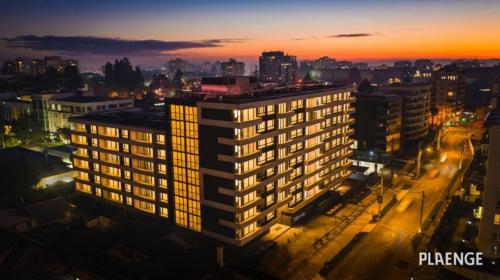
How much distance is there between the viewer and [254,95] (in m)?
67.9

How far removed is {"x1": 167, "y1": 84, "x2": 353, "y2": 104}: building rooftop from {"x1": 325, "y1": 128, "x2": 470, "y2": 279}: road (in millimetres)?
29050

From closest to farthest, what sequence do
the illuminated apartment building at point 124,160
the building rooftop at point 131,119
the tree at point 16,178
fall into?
the illuminated apartment building at point 124,160 < the building rooftop at point 131,119 < the tree at point 16,178

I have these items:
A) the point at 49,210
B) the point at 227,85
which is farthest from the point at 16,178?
the point at 227,85

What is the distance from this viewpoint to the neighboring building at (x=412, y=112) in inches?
5064

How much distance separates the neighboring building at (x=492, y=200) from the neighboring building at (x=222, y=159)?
30.5 metres

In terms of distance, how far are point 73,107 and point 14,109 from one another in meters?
42.4

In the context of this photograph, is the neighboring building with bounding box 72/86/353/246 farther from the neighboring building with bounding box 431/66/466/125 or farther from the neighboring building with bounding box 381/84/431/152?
the neighboring building with bounding box 431/66/466/125

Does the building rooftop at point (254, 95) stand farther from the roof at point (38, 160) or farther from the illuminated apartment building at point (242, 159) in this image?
the roof at point (38, 160)

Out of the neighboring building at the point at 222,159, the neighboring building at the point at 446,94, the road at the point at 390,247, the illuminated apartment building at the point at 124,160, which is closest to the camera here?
the road at the point at 390,247

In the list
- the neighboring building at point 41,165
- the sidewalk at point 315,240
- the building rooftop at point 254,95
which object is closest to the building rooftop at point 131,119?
the building rooftop at point 254,95

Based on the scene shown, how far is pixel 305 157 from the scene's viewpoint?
7506 centimetres

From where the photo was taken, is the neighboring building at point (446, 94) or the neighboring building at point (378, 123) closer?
the neighboring building at point (378, 123)

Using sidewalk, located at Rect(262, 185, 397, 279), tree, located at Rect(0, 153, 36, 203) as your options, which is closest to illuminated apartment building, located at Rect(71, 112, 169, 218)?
tree, located at Rect(0, 153, 36, 203)

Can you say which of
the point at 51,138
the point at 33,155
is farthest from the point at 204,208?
the point at 51,138
